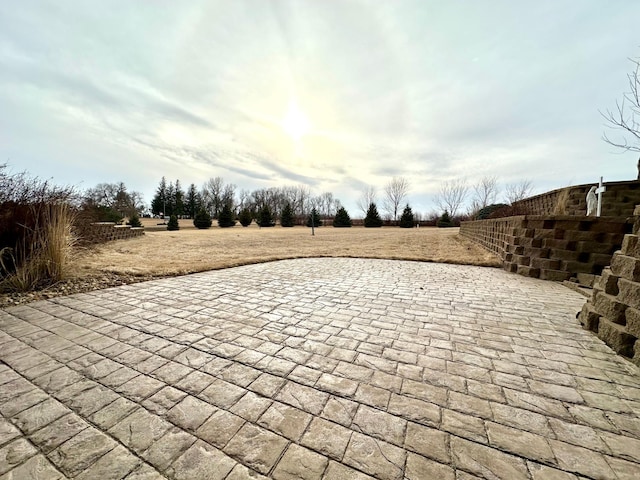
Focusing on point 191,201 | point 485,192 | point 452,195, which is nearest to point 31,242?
point 485,192

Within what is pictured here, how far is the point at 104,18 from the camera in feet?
16.0

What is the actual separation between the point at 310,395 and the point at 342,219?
30858 mm

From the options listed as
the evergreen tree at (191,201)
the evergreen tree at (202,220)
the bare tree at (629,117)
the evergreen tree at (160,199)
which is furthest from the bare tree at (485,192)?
the evergreen tree at (160,199)

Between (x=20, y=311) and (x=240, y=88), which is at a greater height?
(x=240, y=88)

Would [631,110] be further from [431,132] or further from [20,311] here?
[20,311]

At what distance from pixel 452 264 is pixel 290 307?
5341 millimetres

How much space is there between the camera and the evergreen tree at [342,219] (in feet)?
104

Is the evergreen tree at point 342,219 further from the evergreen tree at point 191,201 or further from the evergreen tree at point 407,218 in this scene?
the evergreen tree at point 191,201

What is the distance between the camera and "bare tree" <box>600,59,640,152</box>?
616 centimetres

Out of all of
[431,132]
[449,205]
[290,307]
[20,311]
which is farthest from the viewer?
[449,205]

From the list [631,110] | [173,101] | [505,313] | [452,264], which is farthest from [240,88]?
[631,110]

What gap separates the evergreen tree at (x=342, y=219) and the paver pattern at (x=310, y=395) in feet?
95.3

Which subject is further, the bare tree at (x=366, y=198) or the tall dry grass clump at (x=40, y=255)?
the bare tree at (x=366, y=198)

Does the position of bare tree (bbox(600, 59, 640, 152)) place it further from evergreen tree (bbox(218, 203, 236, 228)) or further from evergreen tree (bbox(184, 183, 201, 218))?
evergreen tree (bbox(184, 183, 201, 218))
